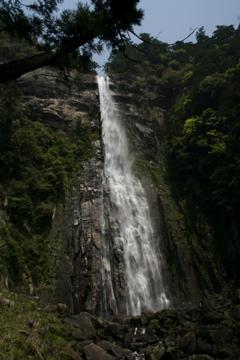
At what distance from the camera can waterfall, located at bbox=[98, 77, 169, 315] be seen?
18.7 metres

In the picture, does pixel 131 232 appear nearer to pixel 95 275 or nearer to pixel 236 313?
pixel 95 275

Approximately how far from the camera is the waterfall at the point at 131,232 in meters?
18.7

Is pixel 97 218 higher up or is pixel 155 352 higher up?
pixel 97 218

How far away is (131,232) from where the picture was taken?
70.0 ft

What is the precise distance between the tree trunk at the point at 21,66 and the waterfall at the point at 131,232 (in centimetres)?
1419

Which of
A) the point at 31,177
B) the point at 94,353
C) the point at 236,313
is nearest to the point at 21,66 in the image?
the point at 94,353

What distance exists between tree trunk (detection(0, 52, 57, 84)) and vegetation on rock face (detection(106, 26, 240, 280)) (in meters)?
11.7

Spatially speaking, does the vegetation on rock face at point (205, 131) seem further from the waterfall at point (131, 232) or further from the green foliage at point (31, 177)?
the green foliage at point (31, 177)

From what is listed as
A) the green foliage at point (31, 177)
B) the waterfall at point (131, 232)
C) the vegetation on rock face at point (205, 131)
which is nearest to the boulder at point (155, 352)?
the waterfall at point (131, 232)

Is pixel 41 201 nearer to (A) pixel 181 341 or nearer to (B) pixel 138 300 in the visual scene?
(B) pixel 138 300

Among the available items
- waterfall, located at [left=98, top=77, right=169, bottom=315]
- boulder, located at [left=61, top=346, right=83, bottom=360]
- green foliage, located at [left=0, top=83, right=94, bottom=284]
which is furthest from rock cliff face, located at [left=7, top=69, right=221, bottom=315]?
boulder, located at [left=61, top=346, right=83, bottom=360]

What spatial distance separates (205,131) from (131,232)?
314 inches

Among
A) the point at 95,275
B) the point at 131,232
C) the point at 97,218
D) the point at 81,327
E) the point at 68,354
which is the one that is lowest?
the point at 68,354

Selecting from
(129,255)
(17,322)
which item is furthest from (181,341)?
(129,255)
